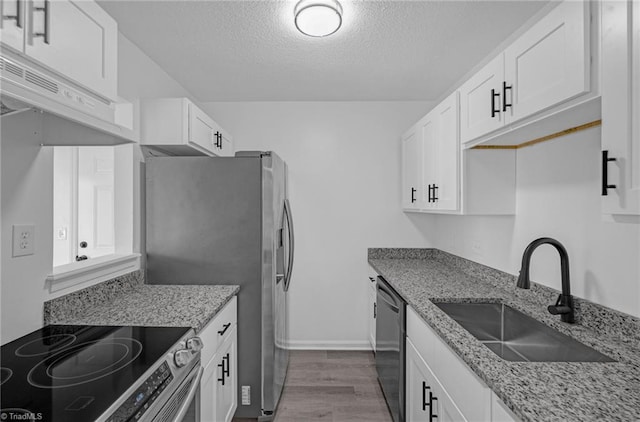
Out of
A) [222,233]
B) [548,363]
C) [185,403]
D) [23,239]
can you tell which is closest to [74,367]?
[185,403]

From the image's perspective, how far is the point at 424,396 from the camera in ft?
5.38

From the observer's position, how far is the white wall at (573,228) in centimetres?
135

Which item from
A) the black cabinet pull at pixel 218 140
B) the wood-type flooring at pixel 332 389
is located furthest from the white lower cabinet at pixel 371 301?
the black cabinet pull at pixel 218 140

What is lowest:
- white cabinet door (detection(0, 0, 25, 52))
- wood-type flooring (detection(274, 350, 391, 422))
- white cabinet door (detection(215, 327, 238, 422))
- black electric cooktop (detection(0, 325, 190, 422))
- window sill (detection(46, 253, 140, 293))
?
wood-type flooring (detection(274, 350, 391, 422))

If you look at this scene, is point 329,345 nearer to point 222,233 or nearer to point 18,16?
point 222,233

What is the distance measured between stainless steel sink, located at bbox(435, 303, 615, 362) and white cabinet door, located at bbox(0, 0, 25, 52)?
6.66ft

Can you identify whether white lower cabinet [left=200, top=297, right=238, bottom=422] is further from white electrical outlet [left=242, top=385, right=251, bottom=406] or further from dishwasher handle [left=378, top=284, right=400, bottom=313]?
dishwasher handle [left=378, top=284, right=400, bottom=313]

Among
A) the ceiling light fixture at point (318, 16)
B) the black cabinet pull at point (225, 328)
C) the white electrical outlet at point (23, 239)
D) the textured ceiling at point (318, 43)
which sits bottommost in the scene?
the black cabinet pull at point (225, 328)

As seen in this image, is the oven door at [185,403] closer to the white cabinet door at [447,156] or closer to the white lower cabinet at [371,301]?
the white cabinet door at [447,156]

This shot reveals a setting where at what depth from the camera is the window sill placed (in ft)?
5.11

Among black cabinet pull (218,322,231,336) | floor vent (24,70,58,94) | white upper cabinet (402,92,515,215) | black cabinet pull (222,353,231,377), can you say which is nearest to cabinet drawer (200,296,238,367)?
black cabinet pull (218,322,231,336)

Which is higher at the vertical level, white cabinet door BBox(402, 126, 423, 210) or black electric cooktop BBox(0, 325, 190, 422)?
white cabinet door BBox(402, 126, 423, 210)

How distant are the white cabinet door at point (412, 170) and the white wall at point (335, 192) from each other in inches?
7.0

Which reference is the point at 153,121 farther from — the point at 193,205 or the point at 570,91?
the point at 570,91
